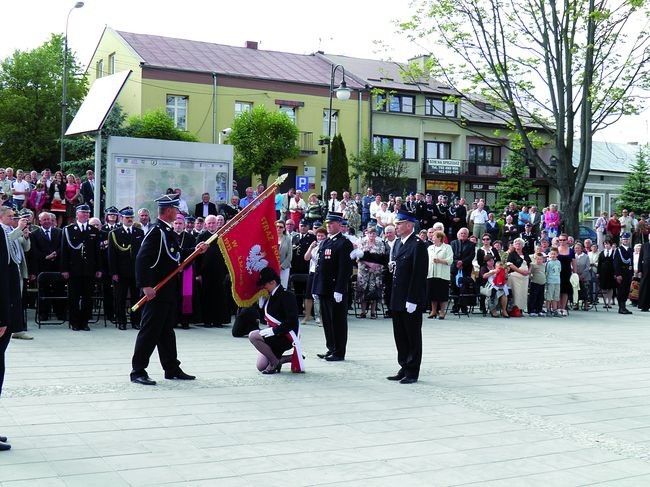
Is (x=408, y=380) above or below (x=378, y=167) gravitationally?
below

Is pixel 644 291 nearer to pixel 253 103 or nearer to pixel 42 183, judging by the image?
pixel 42 183

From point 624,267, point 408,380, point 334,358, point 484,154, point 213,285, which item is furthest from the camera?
point 484,154

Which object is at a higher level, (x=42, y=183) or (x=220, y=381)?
(x=42, y=183)

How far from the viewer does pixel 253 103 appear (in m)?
47.3

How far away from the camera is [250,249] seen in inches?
404

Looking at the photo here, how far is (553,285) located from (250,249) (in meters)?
11.8

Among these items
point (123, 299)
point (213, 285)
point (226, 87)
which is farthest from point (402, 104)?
point (123, 299)

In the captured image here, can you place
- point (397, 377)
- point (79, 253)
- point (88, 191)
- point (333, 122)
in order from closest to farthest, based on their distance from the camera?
point (397, 377)
point (79, 253)
point (88, 191)
point (333, 122)

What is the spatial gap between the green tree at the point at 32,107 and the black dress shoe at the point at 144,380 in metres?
37.7

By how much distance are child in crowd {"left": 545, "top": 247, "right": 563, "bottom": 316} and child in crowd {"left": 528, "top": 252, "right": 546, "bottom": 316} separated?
202 millimetres

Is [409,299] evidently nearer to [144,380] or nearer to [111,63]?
[144,380]

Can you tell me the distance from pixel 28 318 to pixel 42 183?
270 inches

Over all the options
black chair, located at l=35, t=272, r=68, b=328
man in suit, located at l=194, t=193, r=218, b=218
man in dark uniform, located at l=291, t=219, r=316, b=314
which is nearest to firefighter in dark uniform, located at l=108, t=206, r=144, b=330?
black chair, located at l=35, t=272, r=68, b=328

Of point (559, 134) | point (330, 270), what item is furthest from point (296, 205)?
point (330, 270)
